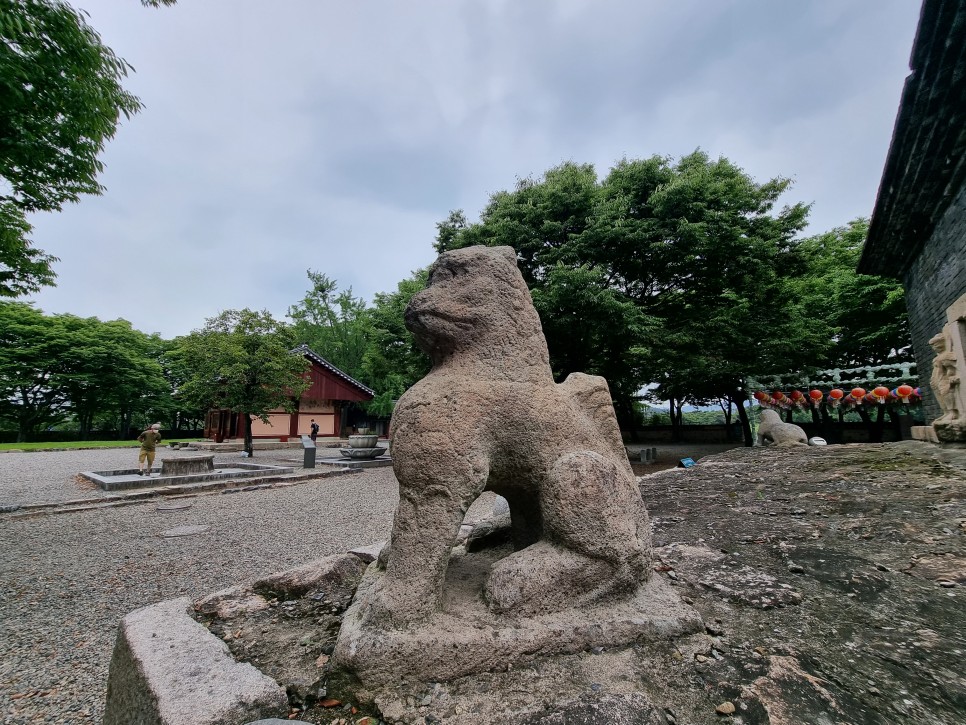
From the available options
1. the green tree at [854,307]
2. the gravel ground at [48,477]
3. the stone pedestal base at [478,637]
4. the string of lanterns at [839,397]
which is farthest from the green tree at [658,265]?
the gravel ground at [48,477]

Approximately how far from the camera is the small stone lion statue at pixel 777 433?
9.75 meters

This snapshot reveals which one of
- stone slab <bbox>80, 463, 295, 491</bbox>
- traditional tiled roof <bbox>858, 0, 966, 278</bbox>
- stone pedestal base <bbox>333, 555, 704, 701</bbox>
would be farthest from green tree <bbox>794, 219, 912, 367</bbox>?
stone slab <bbox>80, 463, 295, 491</bbox>

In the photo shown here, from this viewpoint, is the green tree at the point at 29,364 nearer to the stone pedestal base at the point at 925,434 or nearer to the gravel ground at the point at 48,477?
the gravel ground at the point at 48,477

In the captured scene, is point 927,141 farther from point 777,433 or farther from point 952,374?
point 777,433

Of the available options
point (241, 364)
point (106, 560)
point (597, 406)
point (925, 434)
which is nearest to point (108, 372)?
point (241, 364)

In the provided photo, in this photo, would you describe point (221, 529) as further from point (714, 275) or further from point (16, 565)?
point (714, 275)

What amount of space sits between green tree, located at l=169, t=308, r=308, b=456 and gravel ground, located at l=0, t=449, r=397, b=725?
17.7 feet

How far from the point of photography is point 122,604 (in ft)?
11.7

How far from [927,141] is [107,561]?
10.9 meters

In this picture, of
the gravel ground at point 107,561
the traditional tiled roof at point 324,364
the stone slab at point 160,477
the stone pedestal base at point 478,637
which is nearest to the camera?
the stone pedestal base at point 478,637

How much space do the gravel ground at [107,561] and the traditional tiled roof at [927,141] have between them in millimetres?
8232

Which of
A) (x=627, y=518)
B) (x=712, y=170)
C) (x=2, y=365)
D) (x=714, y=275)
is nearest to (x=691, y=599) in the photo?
(x=627, y=518)

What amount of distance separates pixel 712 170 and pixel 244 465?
13.9 metres

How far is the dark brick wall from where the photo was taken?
22.8 ft
